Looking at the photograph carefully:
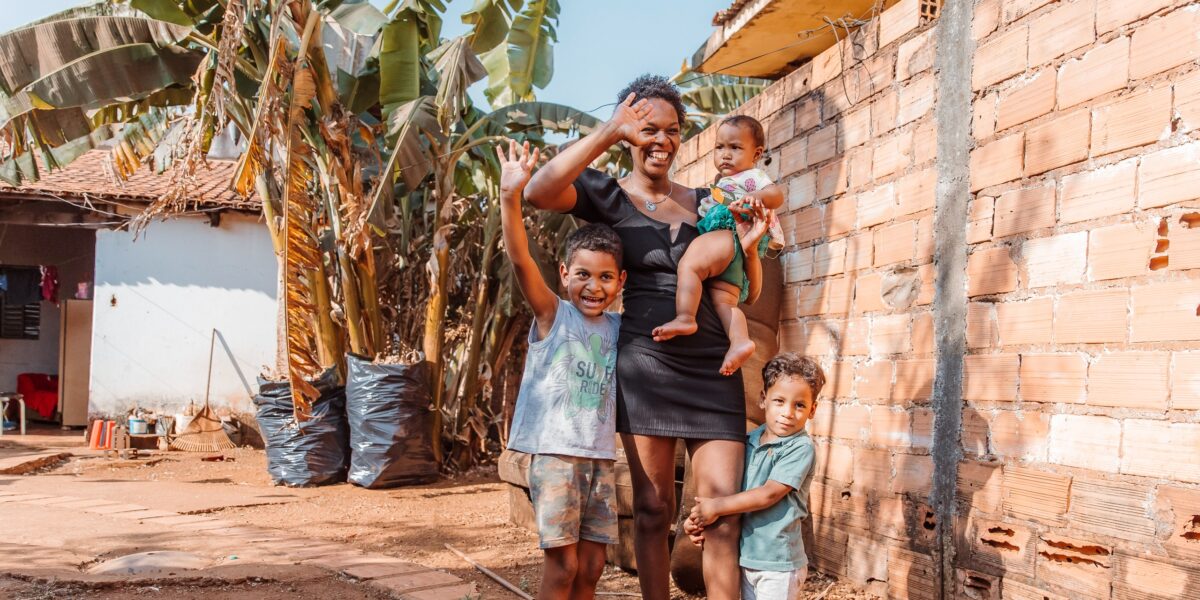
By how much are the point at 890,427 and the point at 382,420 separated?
465 centimetres

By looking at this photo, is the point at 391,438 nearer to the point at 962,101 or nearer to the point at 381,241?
the point at 381,241

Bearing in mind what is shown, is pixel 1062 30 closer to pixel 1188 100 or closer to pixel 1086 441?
pixel 1188 100

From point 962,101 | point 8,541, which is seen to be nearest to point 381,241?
point 8,541

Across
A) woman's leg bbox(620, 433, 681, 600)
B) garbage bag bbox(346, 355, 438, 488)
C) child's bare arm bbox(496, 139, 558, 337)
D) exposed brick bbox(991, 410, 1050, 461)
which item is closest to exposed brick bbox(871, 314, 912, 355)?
exposed brick bbox(991, 410, 1050, 461)

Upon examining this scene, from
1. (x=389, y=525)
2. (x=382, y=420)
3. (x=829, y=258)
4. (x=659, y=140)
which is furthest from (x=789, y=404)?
(x=382, y=420)

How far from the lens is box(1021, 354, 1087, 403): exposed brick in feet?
8.59

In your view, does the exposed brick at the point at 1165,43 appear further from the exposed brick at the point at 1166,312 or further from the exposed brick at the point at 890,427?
the exposed brick at the point at 890,427

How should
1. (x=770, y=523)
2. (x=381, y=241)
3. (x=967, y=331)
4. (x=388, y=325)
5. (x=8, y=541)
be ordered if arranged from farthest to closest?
1. (x=388, y=325)
2. (x=381, y=241)
3. (x=8, y=541)
4. (x=967, y=331)
5. (x=770, y=523)

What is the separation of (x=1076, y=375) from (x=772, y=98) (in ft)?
7.75

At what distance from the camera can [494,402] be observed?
9430mm

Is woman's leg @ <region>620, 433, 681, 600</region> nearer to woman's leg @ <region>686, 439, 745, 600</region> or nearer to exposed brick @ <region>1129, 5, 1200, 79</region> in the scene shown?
woman's leg @ <region>686, 439, 745, 600</region>

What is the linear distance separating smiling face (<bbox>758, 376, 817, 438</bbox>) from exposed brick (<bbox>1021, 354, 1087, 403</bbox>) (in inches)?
30.6

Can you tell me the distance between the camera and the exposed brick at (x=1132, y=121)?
2.41 m

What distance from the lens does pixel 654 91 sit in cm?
263
